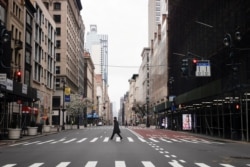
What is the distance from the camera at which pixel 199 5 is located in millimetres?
54969

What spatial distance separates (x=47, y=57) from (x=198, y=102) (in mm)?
42941

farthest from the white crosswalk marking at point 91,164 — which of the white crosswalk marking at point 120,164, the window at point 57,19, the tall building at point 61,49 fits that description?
the window at point 57,19

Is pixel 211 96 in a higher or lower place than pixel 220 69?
lower

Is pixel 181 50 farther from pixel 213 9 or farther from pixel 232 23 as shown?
pixel 232 23

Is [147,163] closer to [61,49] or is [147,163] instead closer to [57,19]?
[61,49]

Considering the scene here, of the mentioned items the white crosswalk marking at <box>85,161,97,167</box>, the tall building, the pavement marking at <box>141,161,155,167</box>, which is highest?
the tall building

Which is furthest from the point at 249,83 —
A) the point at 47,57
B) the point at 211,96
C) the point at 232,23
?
the point at 47,57

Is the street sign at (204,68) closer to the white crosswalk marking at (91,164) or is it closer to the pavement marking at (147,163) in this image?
the pavement marking at (147,163)

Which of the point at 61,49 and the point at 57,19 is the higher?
the point at 57,19

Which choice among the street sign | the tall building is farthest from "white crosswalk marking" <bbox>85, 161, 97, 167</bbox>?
the tall building

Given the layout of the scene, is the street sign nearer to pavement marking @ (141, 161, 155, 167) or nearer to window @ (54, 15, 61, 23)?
pavement marking @ (141, 161, 155, 167)

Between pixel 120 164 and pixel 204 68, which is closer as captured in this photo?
pixel 120 164

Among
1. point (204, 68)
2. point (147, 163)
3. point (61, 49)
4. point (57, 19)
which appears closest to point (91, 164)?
point (147, 163)

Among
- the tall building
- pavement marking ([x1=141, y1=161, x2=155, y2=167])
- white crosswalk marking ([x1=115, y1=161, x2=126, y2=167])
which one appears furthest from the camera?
the tall building
